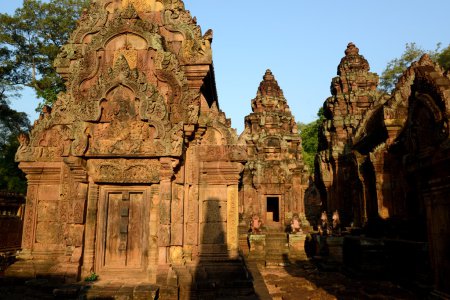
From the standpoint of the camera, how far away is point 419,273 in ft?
34.7

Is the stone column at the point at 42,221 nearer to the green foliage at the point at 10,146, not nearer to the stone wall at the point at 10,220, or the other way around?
the stone wall at the point at 10,220

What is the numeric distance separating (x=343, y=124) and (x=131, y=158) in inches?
760

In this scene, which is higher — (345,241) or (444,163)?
(444,163)

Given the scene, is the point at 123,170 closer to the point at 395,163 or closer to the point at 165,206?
the point at 165,206

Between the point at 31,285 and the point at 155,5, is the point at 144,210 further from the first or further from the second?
the point at 155,5

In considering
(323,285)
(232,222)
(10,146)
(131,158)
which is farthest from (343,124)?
(10,146)

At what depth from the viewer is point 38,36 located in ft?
73.2

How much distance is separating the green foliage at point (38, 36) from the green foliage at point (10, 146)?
2351 mm

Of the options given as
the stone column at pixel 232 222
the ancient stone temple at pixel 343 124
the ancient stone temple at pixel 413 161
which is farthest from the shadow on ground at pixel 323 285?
the ancient stone temple at pixel 343 124

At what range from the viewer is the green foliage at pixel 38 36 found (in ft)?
71.5

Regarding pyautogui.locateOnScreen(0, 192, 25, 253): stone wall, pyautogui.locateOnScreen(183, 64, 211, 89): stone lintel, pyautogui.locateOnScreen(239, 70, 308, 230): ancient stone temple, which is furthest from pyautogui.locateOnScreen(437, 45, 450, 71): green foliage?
pyautogui.locateOnScreen(0, 192, 25, 253): stone wall

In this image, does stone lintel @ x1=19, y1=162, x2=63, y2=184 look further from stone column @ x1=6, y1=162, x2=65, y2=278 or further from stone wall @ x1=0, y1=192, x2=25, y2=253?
stone wall @ x1=0, y1=192, x2=25, y2=253

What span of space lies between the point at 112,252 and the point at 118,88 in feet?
11.9

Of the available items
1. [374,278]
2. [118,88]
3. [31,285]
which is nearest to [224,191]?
[118,88]
